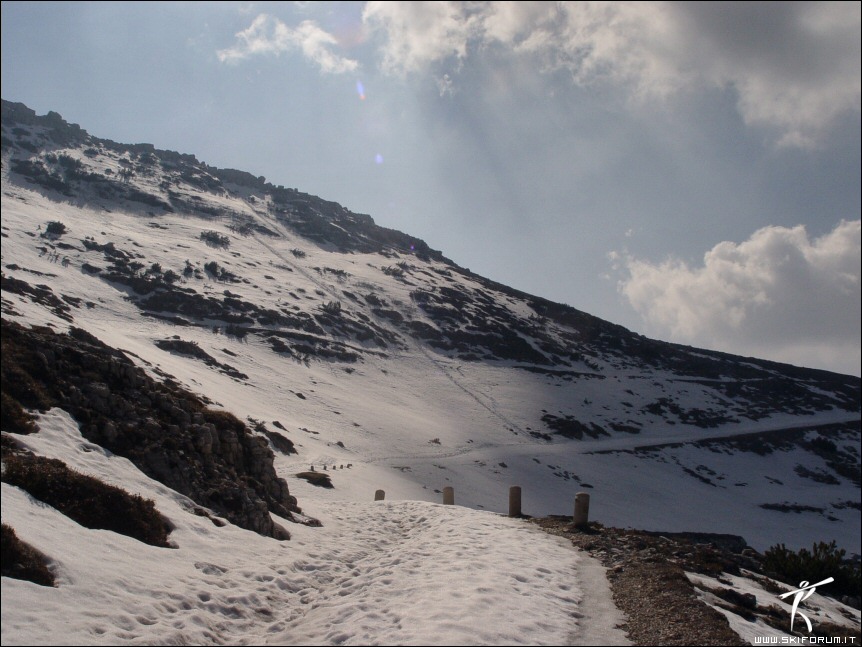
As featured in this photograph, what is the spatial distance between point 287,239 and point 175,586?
15534cm

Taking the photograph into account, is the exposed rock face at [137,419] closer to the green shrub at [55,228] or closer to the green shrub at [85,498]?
the green shrub at [85,498]

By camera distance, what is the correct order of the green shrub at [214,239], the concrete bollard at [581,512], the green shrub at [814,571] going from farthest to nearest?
1. the green shrub at [214,239]
2. the concrete bollard at [581,512]
3. the green shrub at [814,571]

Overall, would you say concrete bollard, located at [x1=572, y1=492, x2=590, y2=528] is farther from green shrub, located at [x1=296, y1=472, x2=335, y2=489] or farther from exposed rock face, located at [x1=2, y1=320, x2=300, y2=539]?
green shrub, located at [x1=296, y1=472, x2=335, y2=489]

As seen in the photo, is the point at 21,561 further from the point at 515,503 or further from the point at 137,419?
the point at 515,503

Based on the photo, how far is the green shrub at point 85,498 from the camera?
10.4 meters

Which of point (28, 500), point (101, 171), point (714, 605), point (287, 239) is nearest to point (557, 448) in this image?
point (714, 605)

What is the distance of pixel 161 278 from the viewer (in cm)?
9512

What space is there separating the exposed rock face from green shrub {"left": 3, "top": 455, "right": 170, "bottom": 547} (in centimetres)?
263

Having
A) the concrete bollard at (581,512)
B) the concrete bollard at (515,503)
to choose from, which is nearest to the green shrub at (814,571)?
the concrete bollard at (581,512)

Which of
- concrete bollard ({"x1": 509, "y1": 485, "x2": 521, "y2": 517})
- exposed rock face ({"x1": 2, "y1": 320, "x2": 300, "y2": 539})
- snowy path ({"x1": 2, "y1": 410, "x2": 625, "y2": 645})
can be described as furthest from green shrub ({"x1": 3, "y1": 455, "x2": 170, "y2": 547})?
concrete bollard ({"x1": 509, "y1": 485, "x2": 521, "y2": 517})

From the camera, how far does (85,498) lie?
10.8m

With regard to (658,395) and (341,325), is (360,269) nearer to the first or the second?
(341,325)

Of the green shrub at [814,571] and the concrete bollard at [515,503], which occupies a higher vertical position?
the concrete bollard at [515,503]

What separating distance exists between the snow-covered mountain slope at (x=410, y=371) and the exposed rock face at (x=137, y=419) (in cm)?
537
